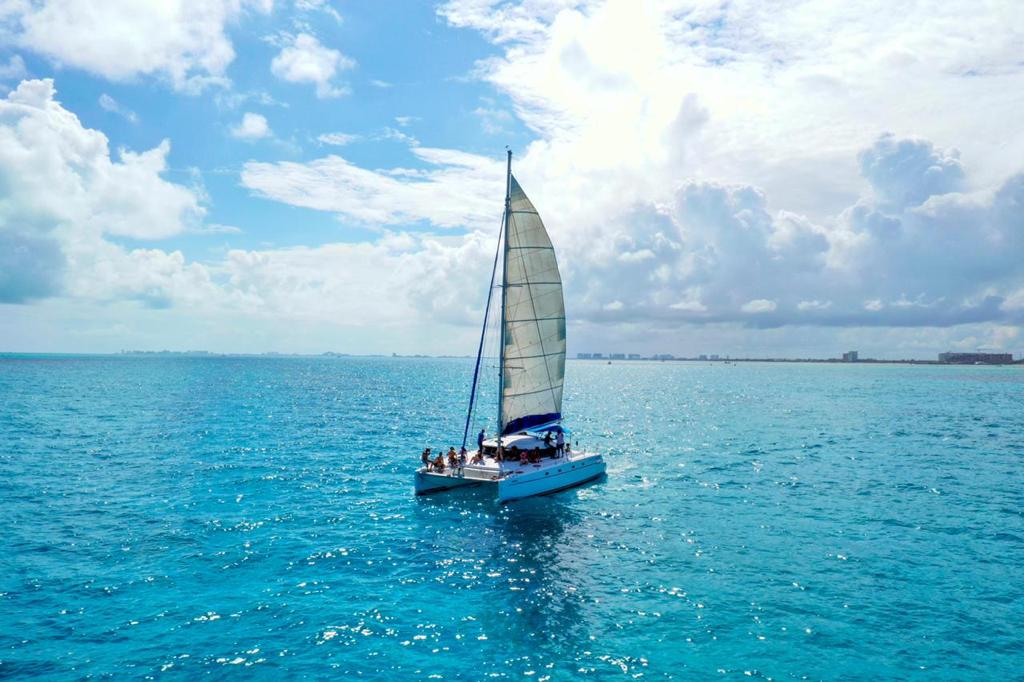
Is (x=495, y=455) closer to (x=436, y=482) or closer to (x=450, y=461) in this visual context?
(x=450, y=461)

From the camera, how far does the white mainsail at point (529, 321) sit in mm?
42375

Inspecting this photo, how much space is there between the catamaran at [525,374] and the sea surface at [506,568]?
5.91ft

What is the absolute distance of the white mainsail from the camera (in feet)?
139

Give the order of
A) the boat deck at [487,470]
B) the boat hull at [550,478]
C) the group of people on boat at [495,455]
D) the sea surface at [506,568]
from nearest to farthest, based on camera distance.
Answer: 1. the sea surface at [506,568]
2. the boat hull at [550,478]
3. the boat deck at [487,470]
4. the group of people on boat at [495,455]

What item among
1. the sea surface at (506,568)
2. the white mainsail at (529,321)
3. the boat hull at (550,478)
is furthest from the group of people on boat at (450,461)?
the white mainsail at (529,321)

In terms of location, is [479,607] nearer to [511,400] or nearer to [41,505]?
[511,400]

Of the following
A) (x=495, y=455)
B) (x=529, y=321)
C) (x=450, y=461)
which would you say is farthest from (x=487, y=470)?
(x=529, y=321)

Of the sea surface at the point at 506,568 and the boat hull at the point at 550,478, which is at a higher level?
the boat hull at the point at 550,478

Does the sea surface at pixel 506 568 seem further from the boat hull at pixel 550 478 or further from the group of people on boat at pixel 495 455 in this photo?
the group of people on boat at pixel 495 455

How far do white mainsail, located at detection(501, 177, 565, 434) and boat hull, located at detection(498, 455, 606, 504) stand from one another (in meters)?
4.34

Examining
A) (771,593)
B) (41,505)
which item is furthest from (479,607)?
(41,505)

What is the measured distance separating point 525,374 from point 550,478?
7.65 metres

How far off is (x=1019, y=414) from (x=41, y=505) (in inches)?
5112

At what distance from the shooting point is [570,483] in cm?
4297
